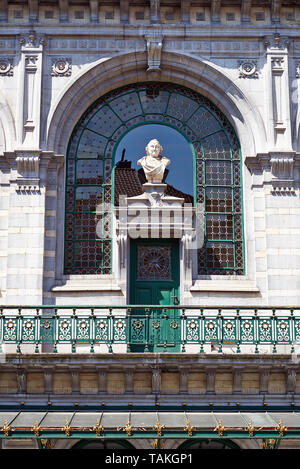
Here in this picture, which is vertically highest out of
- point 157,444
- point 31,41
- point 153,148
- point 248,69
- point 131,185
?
point 31,41

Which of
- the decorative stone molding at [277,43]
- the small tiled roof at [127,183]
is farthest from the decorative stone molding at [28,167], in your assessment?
the decorative stone molding at [277,43]

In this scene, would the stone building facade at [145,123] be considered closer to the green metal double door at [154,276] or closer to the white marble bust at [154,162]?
the green metal double door at [154,276]

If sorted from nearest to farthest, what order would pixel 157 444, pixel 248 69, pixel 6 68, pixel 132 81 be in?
1. pixel 157 444
2. pixel 6 68
3. pixel 248 69
4. pixel 132 81

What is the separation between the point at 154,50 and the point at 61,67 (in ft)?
7.55

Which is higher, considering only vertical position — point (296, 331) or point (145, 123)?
point (145, 123)

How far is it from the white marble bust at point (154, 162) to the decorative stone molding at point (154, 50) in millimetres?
1862

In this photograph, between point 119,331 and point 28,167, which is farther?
point 28,167

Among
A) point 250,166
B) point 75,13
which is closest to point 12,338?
point 250,166

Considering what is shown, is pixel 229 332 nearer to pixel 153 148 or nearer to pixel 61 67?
pixel 153 148

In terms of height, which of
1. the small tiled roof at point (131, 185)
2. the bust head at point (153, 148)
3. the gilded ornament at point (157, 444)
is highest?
the bust head at point (153, 148)

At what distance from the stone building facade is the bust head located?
0.85 metres

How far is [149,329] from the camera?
1433cm

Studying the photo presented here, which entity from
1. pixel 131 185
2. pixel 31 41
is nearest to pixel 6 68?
pixel 31 41

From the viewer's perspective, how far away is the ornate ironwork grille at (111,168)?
16328mm
